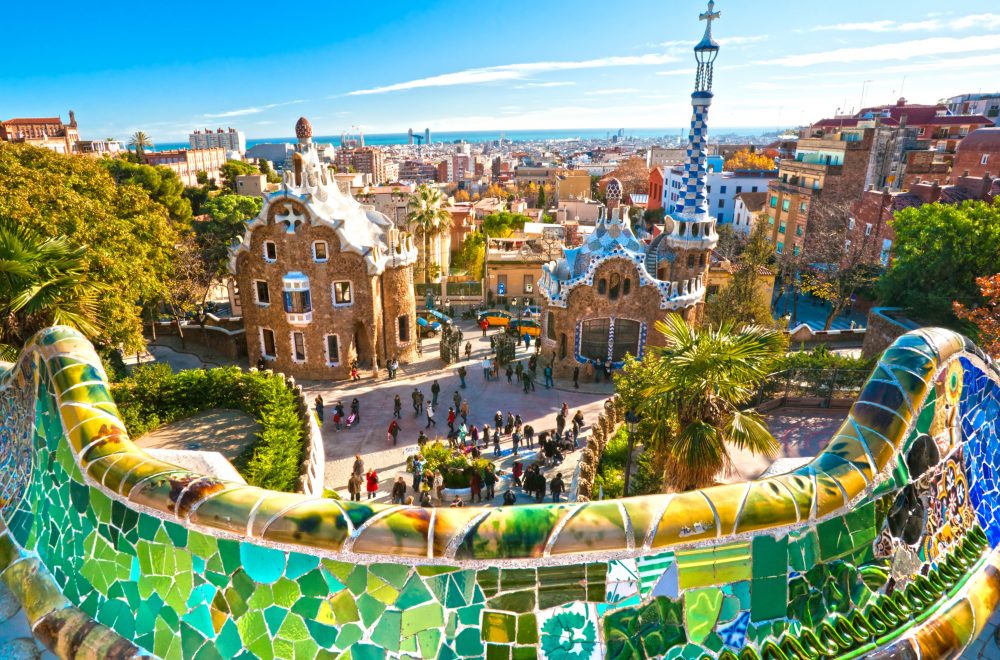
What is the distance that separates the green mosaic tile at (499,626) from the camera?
473 centimetres

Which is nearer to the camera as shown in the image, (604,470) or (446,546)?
(446,546)

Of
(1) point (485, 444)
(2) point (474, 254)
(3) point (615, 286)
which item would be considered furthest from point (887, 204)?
(1) point (485, 444)

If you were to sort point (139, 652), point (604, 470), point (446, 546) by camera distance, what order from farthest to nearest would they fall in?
point (604, 470), point (139, 652), point (446, 546)

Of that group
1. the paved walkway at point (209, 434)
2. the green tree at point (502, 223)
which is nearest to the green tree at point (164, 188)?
the green tree at point (502, 223)

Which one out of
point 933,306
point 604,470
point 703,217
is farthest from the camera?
point 703,217

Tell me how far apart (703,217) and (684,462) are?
19.0 m

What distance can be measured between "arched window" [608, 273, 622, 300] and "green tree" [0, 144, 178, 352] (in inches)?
710

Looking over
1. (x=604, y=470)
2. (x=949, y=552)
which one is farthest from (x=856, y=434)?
(x=604, y=470)

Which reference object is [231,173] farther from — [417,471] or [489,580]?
[489,580]

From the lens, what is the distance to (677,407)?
12664 millimetres

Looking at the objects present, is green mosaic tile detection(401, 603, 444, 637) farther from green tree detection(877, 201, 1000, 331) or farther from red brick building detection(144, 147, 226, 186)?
red brick building detection(144, 147, 226, 186)

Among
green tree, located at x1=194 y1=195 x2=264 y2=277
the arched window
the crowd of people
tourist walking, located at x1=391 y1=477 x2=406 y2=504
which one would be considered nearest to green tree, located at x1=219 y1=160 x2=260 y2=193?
green tree, located at x1=194 y1=195 x2=264 y2=277

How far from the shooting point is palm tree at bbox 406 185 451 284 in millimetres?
42312

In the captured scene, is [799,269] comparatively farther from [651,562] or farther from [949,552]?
[651,562]
